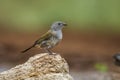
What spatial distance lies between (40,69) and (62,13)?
43.8ft

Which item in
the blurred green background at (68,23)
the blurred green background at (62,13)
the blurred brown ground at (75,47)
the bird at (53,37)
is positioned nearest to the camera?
the bird at (53,37)

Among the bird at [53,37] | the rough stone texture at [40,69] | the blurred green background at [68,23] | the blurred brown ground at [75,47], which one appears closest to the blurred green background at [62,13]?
the blurred green background at [68,23]

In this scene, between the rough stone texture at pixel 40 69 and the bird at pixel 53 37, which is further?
the bird at pixel 53 37

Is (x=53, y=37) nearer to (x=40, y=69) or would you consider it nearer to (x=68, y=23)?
(x=40, y=69)

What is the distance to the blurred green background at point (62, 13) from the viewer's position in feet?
81.9

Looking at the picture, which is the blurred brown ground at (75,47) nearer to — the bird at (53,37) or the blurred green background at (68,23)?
the blurred green background at (68,23)

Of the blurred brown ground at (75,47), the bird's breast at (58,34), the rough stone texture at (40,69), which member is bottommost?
the rough stone texture at (40,69)

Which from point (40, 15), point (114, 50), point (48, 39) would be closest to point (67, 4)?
point (40, 15)

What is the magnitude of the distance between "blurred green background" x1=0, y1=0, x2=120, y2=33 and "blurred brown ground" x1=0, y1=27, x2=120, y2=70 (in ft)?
1.17

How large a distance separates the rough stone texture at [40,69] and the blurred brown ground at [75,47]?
833 centimetres

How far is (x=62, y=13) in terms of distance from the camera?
83.0ft

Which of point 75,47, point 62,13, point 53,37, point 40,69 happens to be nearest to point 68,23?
point 62,13

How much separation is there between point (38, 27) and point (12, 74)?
1482 cm

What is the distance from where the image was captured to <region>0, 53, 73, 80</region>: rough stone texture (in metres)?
11.9
